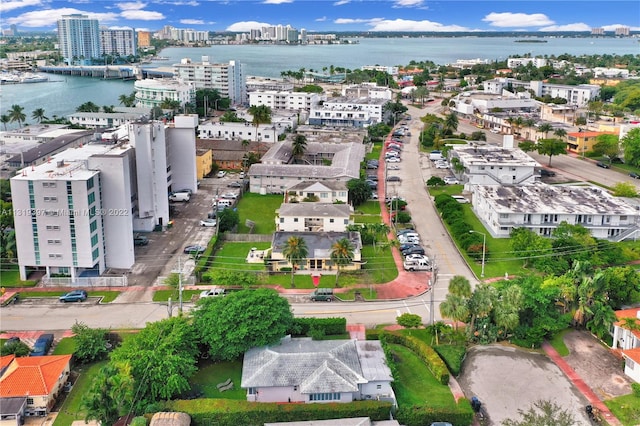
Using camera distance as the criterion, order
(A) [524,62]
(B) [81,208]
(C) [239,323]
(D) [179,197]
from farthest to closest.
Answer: (A) [524,62] < (D) [179,197] < (B) [81,208] < (C) [239,323]

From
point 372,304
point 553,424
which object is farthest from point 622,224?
point 553,424

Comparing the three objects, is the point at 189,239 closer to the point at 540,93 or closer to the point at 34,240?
the point at 34,240

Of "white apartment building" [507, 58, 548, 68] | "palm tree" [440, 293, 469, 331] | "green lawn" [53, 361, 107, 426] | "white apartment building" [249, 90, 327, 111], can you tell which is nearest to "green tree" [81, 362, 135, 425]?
"green lawn" [53, 361, 107, 426]

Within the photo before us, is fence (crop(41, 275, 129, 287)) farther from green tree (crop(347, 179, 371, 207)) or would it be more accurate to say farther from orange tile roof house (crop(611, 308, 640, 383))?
orange tile roof house (crop(611, 308, 640, 383))

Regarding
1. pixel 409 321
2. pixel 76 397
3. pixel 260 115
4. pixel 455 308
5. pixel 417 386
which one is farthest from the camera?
pixel 260 115

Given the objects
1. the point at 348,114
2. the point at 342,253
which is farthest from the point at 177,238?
the point at 348,114

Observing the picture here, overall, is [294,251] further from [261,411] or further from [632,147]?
[632,147]
